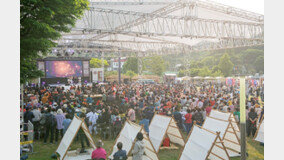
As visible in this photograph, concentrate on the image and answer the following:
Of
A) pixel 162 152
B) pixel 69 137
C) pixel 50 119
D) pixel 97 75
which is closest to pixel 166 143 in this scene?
pixel 162 152

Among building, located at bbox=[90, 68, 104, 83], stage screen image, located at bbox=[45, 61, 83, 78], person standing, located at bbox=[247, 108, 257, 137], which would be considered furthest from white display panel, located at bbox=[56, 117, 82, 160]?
building, located at bbox=[90, 68, 104, 83]

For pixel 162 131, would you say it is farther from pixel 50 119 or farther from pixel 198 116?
pixel 50 119

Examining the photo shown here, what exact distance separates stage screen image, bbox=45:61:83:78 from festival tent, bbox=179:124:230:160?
2039cm

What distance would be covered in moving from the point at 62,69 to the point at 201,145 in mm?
20886

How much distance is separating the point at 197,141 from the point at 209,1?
456 inches

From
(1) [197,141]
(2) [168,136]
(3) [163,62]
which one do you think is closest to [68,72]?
(2) [168,136]

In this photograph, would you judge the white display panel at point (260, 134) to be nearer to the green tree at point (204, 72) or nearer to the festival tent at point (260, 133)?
the festival tent at point (260, 133)

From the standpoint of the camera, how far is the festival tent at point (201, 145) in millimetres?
5410

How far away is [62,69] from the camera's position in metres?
23.9

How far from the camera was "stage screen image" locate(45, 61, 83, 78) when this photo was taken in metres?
23.5

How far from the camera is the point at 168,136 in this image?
8.26 metres

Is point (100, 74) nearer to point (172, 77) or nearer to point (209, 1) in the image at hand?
point (172, 77)

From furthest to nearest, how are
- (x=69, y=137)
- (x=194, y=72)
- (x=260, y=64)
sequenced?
(x=194, y=72) → (x=260, y=64) → (x=69, y=137)
